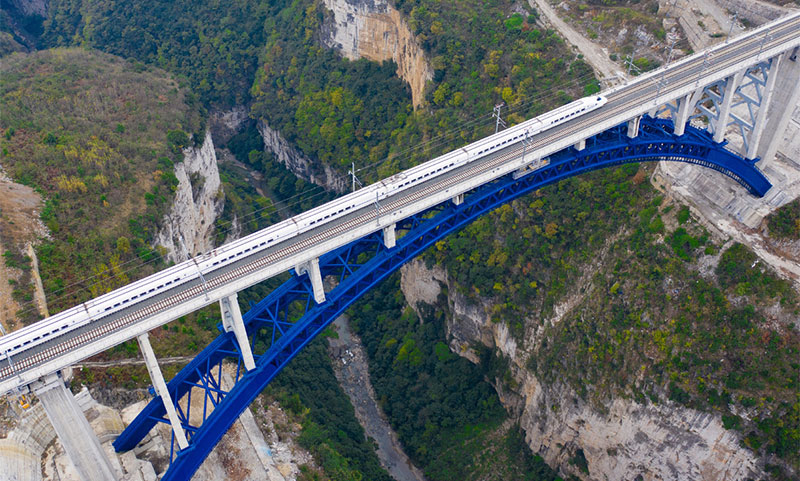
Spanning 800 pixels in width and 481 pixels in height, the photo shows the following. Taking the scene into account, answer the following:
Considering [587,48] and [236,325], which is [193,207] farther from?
[587,48]

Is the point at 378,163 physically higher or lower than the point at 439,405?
higher

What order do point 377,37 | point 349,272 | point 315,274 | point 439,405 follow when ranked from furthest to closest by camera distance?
point 377,37
point 439,405
point 349,272
point 315,274

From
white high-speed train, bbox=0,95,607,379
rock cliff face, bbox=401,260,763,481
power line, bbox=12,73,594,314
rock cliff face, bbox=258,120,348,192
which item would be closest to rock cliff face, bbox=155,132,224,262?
power line, bbox=12,73,594,314

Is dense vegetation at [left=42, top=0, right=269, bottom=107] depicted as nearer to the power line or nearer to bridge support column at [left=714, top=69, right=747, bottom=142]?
the power line

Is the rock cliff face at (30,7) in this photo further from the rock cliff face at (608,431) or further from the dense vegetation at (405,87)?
the rock cliff face at (608,431)

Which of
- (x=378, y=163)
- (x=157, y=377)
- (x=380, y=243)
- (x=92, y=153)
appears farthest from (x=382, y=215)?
(x=378, y=163)

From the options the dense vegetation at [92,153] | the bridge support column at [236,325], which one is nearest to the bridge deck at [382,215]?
the bridge support column at [236,325]
